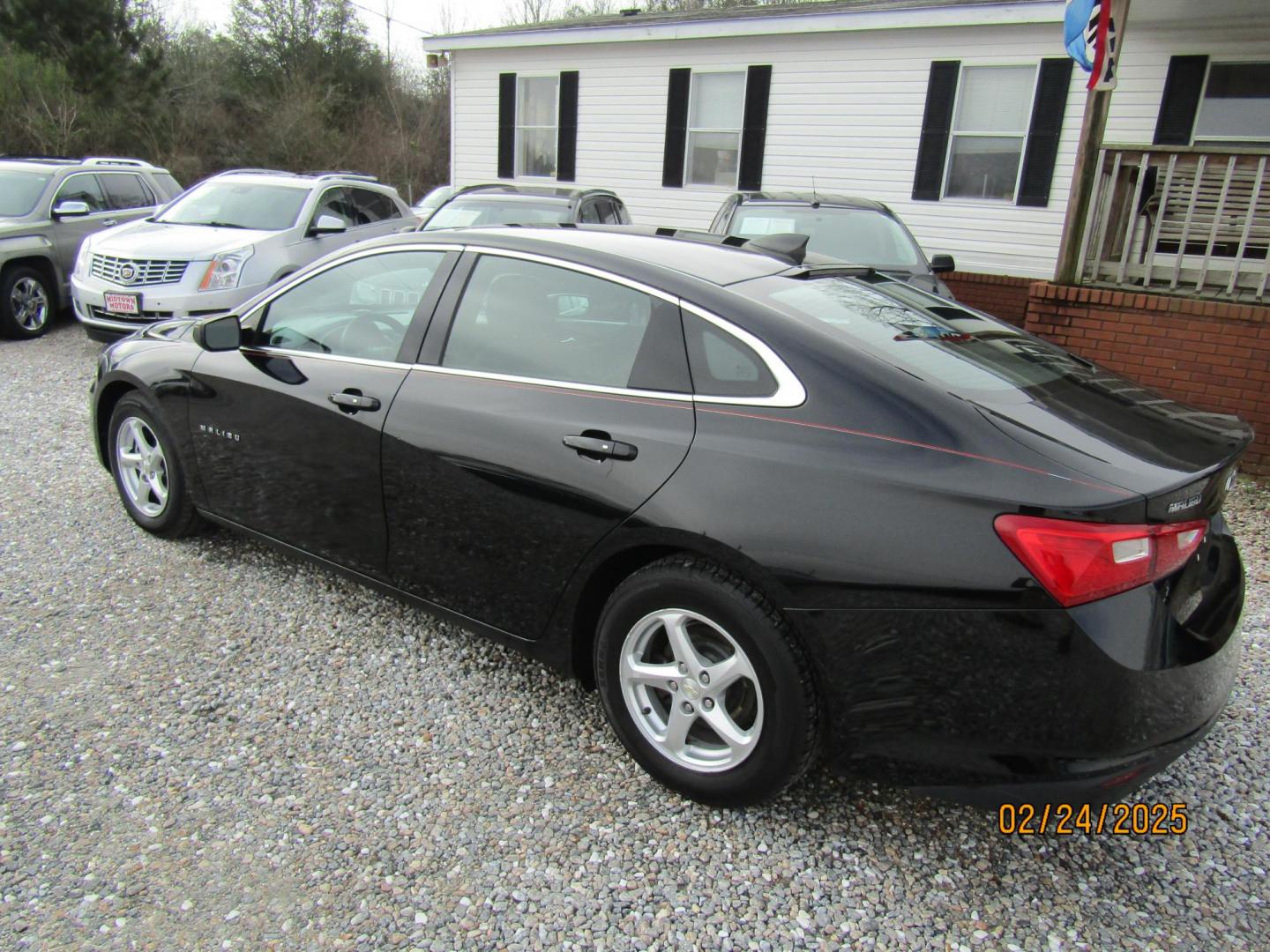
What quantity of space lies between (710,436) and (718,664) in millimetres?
631

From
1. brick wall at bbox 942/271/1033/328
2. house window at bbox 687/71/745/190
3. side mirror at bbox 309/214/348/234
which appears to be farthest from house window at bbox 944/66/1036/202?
side mirror at bbox 309/214/348/234

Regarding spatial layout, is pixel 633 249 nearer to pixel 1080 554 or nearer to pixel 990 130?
pixel 1080 554

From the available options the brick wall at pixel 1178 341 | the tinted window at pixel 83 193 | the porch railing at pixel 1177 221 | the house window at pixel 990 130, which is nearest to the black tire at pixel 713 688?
the brick wall at pixel 1178 341

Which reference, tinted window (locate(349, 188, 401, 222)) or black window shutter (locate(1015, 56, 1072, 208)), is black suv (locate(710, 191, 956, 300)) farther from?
tinted window (locate(349, 188, 401, 222))

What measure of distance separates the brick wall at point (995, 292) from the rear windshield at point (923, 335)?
28.2 feet

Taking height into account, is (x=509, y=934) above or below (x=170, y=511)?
below

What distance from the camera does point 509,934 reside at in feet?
6.98

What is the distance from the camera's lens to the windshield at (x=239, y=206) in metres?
8.61

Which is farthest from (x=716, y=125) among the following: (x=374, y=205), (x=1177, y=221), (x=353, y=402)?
(x=353, y=402)

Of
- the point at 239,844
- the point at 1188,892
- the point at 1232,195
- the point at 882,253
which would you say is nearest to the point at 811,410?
the point at 1188,892

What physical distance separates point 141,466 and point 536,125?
12.2m

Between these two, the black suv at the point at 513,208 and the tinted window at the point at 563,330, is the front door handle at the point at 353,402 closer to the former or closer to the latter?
the tinted window at the point at 563,330

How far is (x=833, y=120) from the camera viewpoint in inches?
474

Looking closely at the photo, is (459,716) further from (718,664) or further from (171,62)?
(171,62)
